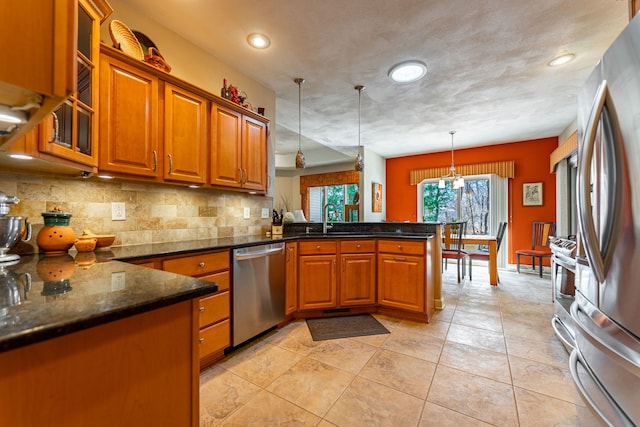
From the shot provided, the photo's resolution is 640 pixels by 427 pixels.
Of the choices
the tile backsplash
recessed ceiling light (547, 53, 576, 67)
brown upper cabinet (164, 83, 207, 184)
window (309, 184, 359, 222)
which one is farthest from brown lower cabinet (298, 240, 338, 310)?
window (309, 184, 359, 222)

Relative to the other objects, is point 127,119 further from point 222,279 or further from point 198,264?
point 222,279

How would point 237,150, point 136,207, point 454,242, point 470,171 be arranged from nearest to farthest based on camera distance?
point 136,207 → point 237,150 → point 454,242 → point 470,171

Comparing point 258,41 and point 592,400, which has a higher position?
→ point 258,41

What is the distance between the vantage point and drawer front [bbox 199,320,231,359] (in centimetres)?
181

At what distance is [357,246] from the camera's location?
2.83 m

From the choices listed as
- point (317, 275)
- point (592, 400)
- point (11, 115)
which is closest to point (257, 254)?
point (317, 275)

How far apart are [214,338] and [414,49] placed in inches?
115

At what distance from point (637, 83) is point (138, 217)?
2674 mm

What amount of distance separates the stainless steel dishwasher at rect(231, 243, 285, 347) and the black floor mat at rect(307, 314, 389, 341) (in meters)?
0.37

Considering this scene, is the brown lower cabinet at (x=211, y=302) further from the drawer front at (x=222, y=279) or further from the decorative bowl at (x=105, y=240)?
the decorative bowl at (x=105, y=240)

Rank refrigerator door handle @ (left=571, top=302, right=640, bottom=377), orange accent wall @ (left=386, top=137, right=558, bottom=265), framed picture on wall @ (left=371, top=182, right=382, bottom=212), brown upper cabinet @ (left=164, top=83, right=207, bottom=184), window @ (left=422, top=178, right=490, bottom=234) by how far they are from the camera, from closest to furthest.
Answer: refrigerator door handle @ (left=571, top=302, right=640, bottom=377), brown upper cabinet @ (left=164, top=83, right=207, bottom=184), orange accent wall @ (left=386, top=137, right=558, bottom=265), window @ (left=422, top=178, right=490, bottom=234), framed picture on wall @ (left=371, top=182, right=382, bottom=212)

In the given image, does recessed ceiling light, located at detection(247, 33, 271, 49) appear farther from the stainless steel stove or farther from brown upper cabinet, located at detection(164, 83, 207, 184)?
the stainless steel stove

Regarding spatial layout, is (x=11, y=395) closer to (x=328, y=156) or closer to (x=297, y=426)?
(x=297, y=426)

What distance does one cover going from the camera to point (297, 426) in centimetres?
136
